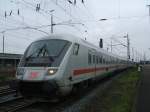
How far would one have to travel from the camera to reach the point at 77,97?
43.6 feet

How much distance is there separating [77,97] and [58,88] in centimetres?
335

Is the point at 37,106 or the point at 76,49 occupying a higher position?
the point at 76,49

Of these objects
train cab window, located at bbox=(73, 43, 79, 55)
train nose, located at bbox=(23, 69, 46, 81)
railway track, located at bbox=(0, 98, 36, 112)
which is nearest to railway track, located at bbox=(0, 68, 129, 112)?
railway track, located at bbox=(0, 98, 36, 112)

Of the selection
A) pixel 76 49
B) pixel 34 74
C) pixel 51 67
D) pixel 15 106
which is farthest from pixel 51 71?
pixel 76 49

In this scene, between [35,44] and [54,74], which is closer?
[54,74]

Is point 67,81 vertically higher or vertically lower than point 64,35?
lower

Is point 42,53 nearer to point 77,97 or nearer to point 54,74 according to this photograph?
point 54,74

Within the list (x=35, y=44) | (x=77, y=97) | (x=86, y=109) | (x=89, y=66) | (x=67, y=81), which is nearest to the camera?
(x=86, y=109)

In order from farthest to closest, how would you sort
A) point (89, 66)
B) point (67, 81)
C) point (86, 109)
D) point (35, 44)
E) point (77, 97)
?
point (89, 66) → point (77, 97) → point (35, 44) → point (67, 81) → point (86, 109)

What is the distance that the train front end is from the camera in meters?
10.0

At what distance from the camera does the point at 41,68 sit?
409 inches

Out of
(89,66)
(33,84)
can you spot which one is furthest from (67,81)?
(89,66)

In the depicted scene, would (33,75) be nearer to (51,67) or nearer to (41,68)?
(41,68)

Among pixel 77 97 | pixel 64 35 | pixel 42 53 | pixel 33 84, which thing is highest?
pixel 64 35
